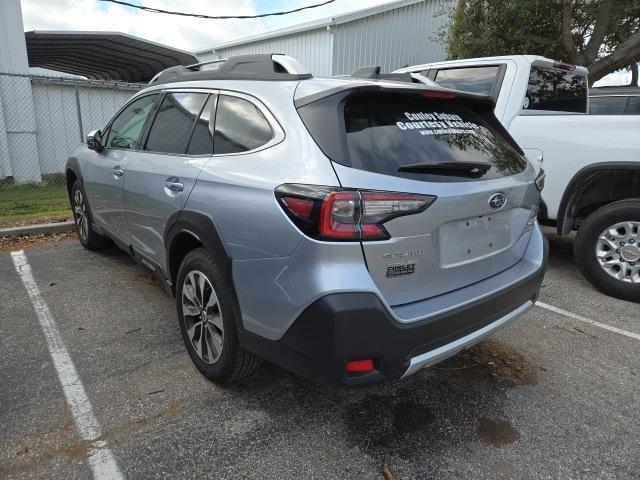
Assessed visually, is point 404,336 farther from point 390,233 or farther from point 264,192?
point 264,192

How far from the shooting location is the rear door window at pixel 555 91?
16.3 feet

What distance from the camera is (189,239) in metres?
2.87

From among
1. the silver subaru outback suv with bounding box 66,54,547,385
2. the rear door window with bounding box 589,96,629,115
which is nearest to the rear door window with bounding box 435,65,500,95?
the rear door window with bounding box 589,96,629,115

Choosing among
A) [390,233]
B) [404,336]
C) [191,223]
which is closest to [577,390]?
[404,336]

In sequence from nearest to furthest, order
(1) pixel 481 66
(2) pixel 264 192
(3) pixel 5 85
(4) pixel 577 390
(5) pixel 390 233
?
(5) pixel 390 233
(2) pixel 264 192
(4) pixel 577 390
(1) pixel 481 66
(3) pixel 5 85

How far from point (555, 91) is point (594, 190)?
1.33m

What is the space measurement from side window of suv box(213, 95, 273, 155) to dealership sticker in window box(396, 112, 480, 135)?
0.70m

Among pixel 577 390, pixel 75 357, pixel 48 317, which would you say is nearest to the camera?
pixel 577 390

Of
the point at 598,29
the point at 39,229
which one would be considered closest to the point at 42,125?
the point at 39,229

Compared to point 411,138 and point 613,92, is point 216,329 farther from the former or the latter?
point 613,92

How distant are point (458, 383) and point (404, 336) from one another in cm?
110

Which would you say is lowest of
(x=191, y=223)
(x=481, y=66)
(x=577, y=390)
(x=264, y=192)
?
(x=577, y=390)

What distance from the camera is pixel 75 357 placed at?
318 centimetres

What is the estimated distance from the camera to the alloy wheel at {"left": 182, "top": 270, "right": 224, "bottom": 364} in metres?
2.64
